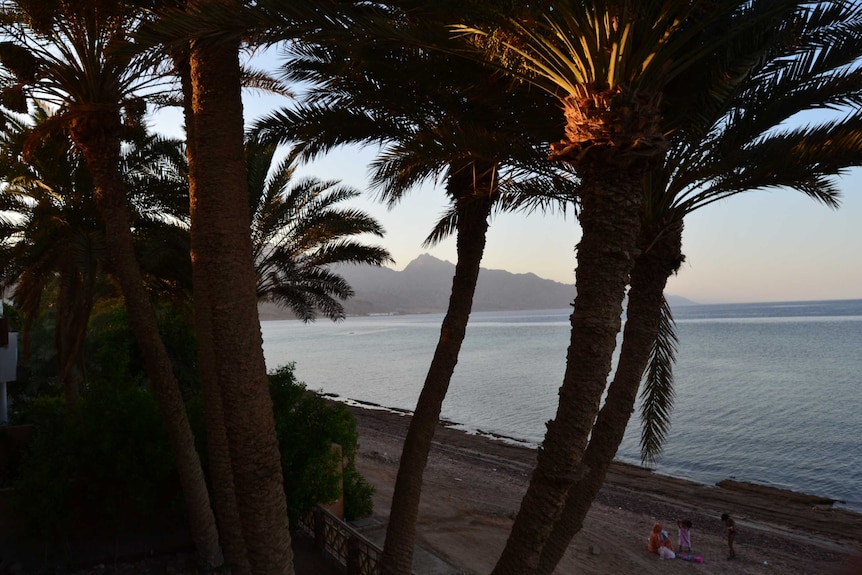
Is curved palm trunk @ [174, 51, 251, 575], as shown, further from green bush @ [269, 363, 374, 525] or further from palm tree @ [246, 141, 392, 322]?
palm tree @ [246, 141, 392, 322]

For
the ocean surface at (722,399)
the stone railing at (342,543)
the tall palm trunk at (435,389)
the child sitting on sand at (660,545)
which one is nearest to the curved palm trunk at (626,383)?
the tall palm trunk at (435,389)

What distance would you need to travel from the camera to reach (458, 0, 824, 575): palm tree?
13.3 ft

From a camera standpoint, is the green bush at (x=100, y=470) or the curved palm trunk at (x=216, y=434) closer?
the curved palm trunk at (x=216, y=434)

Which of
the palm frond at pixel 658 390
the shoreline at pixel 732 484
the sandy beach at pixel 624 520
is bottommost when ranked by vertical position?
the shoreline at pixel 732 484

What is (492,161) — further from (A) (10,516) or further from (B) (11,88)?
(A) (10,516)

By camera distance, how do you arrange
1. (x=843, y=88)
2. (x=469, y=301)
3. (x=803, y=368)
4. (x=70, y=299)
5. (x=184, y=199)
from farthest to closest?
(x=803, y=368) < (x=184, y=199) < (x=70, y=299) < (x=469, y=301) < (x=843, y=88)

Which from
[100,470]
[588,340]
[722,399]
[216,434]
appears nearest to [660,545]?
[216,434]

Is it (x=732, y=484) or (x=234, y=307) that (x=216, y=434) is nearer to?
(x=234, y=307)

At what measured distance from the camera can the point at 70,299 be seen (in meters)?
10.2

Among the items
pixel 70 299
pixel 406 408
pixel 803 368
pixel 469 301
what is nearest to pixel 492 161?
pixel 469 301

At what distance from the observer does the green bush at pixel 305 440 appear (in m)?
9.91

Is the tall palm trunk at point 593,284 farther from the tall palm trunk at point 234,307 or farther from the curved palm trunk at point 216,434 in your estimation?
the curved palm trunk at point 216,434

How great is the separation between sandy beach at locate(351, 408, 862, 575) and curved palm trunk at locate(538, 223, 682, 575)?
198 inches

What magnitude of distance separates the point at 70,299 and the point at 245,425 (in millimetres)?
7778
